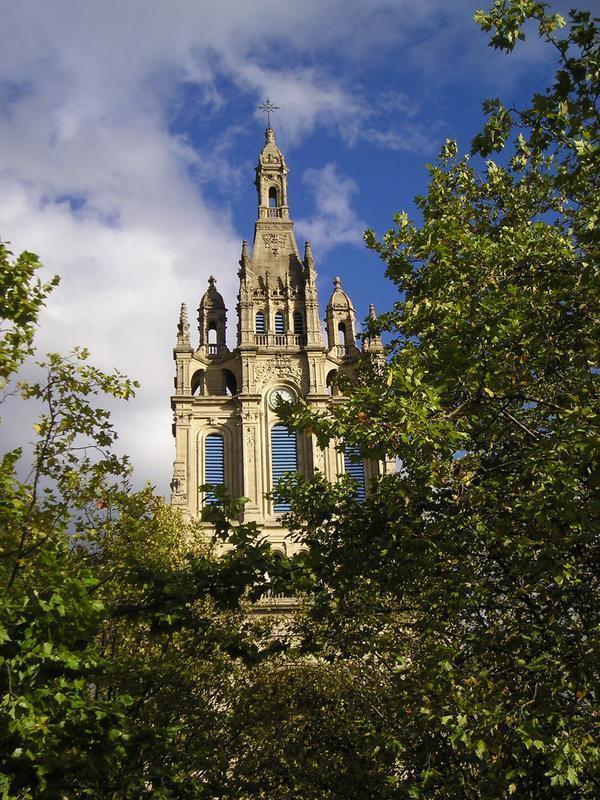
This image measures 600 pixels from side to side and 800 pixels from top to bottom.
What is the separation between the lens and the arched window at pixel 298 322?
170ft

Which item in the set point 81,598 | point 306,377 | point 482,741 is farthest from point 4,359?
point 306,377

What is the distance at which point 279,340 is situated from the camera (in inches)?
1999

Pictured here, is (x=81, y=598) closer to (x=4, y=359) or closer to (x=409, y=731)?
(x=4, y=359)

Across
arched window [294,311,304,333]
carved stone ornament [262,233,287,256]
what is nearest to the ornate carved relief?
arched window [294,311,304,333]

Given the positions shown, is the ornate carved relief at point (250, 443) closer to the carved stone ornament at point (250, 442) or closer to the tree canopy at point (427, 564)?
the carved stone ornament at point (250, 442)

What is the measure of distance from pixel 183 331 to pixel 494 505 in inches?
1612

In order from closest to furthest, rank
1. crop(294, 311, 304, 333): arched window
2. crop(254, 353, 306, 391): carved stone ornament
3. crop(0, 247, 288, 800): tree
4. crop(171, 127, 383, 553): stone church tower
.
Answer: crop(0, 247, 288, 800): tree
crop(171, 127, 383, 553): stone church tower
crop(254, 353, 306, 391): carved stone ornament
crop(294, 311, 304, 333): arched window

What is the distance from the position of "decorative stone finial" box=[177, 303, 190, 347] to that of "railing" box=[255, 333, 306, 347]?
415 cm

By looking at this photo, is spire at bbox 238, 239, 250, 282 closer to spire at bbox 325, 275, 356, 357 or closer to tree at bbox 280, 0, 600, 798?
spire at bbox 325, 275, 356, 357

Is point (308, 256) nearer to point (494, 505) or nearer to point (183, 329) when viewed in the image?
point (183, 329)

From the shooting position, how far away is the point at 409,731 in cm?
1003

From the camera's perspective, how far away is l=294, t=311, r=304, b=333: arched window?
51844 mm

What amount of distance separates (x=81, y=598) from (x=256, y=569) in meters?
2.26

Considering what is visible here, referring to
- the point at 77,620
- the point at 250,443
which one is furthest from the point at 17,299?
Result: the point at 250,443
